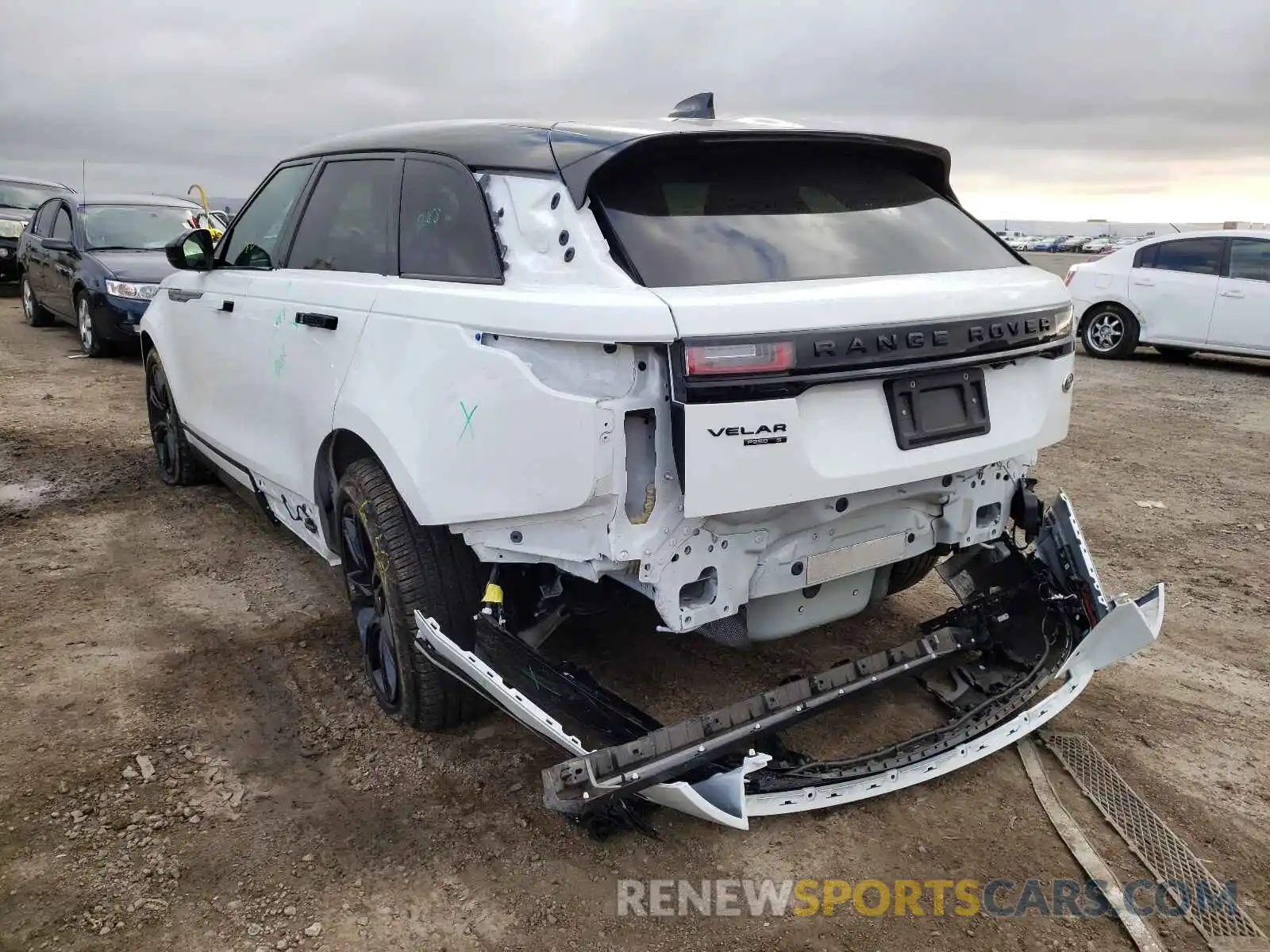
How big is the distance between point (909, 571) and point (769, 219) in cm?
159

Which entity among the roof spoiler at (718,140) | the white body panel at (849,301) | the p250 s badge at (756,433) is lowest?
the p250 s badge at (756,433)

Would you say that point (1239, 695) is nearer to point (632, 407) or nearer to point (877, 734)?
point (877, 734)

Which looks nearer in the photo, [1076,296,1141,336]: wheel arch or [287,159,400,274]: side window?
[287,159,400,274]: side window

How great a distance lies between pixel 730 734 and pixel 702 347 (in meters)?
1.01

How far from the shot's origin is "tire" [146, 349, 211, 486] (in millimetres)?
5336

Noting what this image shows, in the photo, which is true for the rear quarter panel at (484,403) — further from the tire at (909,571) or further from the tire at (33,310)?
the tire at (33,310)

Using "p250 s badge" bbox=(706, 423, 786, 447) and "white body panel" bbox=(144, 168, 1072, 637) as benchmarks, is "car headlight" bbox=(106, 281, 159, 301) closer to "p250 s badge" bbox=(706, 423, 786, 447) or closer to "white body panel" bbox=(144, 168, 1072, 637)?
"white body panel" bbox=(144, 168, 1072, 637)

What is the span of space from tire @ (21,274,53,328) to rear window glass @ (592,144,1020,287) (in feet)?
40.9

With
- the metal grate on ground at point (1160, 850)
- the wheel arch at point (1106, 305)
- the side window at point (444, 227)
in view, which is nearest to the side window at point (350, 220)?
the side window at point (444, 227)

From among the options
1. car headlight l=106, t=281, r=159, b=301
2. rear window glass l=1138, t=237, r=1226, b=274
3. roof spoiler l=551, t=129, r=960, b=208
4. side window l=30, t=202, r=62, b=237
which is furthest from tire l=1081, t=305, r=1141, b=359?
side window l=30, t=202, r=62, b=237

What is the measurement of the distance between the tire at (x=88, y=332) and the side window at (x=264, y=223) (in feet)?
22.1

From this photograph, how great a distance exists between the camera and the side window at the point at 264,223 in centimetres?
388

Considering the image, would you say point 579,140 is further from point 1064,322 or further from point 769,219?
point 1064,322

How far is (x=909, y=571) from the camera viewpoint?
3.61 m
